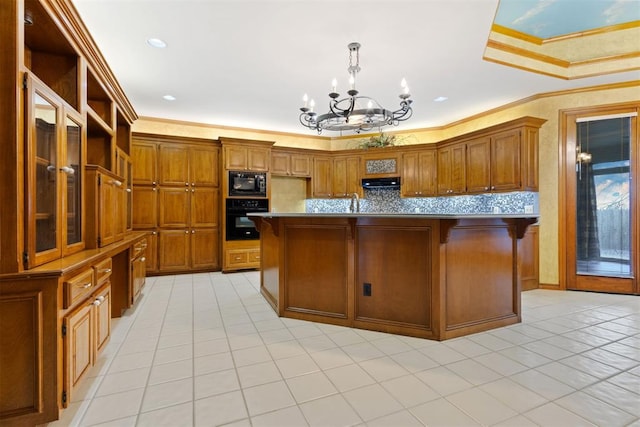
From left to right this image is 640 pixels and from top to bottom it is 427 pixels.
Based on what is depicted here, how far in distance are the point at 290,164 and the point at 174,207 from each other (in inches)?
93.5

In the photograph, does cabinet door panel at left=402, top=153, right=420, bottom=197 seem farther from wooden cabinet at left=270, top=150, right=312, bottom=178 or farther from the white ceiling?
wooden cabinet at left=270, top=150, right=312, bottom=178

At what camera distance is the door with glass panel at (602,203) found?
4121 mm

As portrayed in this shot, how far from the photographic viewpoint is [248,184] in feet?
18.5

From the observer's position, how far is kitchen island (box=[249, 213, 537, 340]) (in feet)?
8.63

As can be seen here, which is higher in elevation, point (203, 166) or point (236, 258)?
point (203, 166)

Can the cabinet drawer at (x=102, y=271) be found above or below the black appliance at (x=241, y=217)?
below

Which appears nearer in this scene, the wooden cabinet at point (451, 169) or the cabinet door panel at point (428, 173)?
the wooden cabinet at point (451, 169)

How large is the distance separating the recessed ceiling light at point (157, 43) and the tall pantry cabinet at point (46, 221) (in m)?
0.80

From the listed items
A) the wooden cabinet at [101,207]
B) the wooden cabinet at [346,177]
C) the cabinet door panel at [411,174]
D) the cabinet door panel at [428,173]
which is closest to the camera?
the wooden cabinet at [101,207]

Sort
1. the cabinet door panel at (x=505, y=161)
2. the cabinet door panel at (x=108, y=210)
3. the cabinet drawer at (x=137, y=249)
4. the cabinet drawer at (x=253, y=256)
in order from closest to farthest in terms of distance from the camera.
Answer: the cabinet door panel at (x=108, y=210) < the cabinet drawer at (x=137, y=249) < the cabinet door panel at (x=505, y=161) < the cabinet drawer at (x=253, y=256)

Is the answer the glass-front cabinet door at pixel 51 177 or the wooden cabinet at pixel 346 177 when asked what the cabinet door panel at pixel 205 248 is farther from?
the glass-front cabinet door at pixel 51 177

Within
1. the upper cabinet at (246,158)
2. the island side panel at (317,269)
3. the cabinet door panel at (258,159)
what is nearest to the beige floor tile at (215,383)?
the island side panel at (317,269)

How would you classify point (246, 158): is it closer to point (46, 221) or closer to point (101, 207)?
point (101, 207)

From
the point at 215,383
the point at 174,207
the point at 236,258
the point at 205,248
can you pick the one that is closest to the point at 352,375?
the point at 215,383
